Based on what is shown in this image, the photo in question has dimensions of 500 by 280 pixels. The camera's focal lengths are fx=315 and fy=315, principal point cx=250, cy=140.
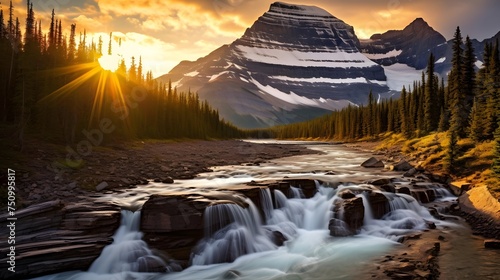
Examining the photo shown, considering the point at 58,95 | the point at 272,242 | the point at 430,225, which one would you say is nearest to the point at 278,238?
the point at 272,242

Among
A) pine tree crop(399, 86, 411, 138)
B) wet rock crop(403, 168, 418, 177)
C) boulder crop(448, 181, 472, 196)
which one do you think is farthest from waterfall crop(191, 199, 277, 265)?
pine tree crop(399, 86, 411, 138)

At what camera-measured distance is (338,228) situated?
1627cm

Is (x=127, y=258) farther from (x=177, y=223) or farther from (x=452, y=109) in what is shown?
(x=452, y=109)

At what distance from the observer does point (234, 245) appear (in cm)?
1412

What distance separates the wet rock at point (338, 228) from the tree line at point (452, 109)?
11802 mm

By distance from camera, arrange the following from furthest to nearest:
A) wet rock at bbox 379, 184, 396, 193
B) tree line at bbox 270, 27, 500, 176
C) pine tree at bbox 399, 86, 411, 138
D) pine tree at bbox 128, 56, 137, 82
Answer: pine tree at bbox 128, 56, 137, 82 < pine tree at bbox 399, 86, 411, 138 < tree line at bbox 270, 27, 500, 176 < wet rock at bbox 379, 184, 396, 193

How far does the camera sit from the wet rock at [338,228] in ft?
52.9

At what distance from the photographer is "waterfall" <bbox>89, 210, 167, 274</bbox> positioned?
11984 millimetres

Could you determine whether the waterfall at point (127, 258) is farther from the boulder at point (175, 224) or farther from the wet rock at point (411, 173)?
the wet rock at point (411, 173)

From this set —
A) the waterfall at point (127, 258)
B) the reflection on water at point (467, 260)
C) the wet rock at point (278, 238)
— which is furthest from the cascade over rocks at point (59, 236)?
the reflection on water at point (467, 260)

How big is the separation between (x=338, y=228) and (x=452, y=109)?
44331 mm

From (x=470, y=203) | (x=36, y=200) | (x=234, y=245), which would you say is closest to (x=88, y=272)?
(x=234, y=245)

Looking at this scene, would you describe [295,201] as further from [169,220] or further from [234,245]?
[169,220]

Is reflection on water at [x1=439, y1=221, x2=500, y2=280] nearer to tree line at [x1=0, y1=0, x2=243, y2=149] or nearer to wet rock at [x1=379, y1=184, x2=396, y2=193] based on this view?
wet rock at [x1=379, y1=184, x2=396, y2=193]
